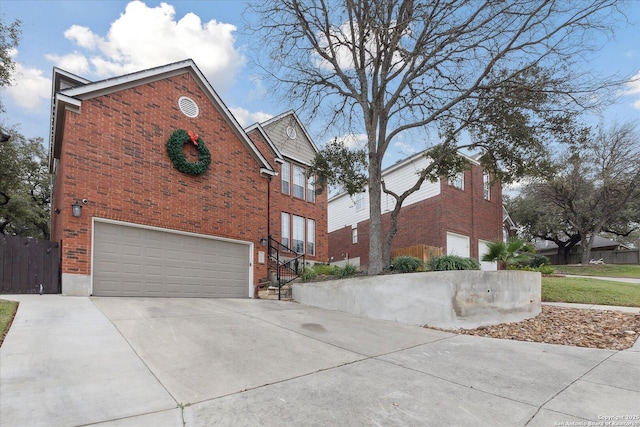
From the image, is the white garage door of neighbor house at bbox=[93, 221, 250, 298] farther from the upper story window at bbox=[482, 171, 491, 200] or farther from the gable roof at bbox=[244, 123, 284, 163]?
the upper story window at bbox=[482, 171, 491, 200]

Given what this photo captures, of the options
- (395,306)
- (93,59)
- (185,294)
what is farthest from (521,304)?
(93,59)

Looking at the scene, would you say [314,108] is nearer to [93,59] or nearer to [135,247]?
[135,247]

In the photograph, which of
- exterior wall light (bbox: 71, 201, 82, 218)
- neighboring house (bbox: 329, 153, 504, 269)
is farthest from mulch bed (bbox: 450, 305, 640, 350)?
exterior wall light (bbox: 71, 201, 82, 218)

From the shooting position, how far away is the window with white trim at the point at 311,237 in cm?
1780

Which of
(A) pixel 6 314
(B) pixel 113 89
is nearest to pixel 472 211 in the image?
(B) pixel 113 89

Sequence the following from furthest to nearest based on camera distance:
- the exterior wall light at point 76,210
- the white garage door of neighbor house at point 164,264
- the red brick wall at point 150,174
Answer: the white garage door of neighbor house at point 164,264
the red brick wall at point 150,174
the exterior wall light at point 76,210

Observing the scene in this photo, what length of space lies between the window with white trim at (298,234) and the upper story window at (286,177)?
1.31 meters

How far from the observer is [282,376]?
435 centimetres

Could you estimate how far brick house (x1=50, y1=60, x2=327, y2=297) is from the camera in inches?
374

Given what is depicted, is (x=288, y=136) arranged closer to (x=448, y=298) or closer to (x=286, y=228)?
(x=286, y=228)

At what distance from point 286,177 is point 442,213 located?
26.5ft

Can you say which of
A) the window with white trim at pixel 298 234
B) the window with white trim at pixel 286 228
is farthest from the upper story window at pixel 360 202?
the window with white trim at pixel 286 228

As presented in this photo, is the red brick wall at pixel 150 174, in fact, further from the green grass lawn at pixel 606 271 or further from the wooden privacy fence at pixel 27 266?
the green grass lawn at pixel 606 271

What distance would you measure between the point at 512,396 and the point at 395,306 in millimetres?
4581
